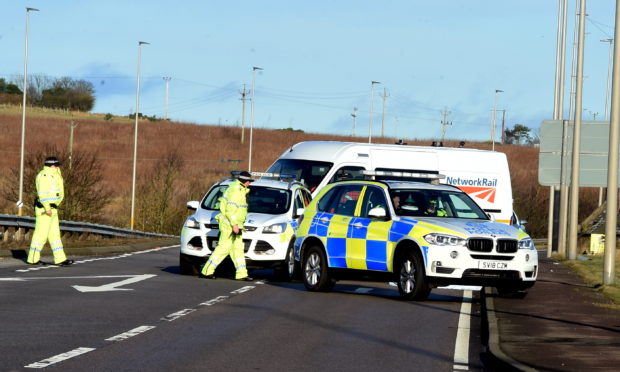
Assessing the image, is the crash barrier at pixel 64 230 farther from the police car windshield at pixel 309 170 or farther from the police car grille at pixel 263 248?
the police car grille at pixel 263 248

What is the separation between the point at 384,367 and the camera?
10.8m

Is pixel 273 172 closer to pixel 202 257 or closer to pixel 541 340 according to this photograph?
pixel 202 257

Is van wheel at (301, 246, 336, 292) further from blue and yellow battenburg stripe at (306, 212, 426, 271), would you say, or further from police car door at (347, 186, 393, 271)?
police car door at (347, 186, 393, 271)

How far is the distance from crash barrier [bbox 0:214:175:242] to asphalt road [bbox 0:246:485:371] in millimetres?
8004

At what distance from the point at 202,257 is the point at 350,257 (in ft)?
11.8

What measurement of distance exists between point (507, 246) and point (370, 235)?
2.13 m

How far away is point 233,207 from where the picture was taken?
20.6 metres

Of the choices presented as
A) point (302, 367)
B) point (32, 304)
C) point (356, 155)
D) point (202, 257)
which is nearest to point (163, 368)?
point (302, 367)

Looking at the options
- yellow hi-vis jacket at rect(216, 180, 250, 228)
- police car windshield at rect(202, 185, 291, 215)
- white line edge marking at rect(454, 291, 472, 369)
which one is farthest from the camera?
police car windshield at rect(202, 185, 291, 215)

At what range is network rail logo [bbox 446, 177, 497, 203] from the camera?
28.5 m

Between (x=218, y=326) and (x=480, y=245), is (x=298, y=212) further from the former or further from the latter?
(x=218, y=326)

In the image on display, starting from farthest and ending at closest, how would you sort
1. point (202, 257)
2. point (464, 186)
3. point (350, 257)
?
1. point (464, 186)
2. point (202, 257)
3. point (350, 257)

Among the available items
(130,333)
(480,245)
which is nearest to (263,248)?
(480,245)

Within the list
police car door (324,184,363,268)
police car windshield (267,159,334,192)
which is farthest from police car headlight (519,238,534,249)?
police car windshield (267,159,334,192)
